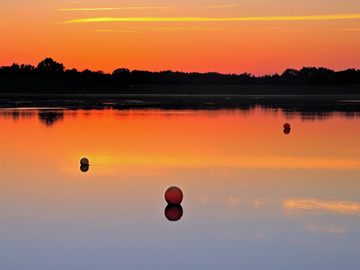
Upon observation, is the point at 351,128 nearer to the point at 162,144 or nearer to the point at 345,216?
the point at 162,144

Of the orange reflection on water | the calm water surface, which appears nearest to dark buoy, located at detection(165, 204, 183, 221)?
the calm water surface

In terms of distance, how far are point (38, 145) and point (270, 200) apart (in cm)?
1477

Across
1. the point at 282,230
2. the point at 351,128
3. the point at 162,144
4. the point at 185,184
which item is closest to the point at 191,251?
the point at 282,230

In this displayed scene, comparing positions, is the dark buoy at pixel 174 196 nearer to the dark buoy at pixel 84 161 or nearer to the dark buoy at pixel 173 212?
the dark buoy at pixel 173 212

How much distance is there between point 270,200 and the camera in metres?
15.8

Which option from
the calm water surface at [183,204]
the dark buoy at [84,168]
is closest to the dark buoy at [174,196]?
the calm water surface at [183,204]

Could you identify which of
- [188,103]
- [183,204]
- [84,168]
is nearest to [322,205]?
[183,204]

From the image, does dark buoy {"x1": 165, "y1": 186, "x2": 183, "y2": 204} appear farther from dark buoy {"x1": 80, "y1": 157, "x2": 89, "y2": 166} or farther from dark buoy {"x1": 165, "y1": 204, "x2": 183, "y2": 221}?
dark buoy {"x1": 80, "y1": 157, "x2": 89, "y2": 166}

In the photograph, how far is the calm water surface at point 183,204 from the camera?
36.8 feet

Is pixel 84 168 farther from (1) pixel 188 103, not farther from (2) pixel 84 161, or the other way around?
(1) pixel 188 103

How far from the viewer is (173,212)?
1455 cm

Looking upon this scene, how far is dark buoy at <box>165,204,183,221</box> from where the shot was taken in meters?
14.1

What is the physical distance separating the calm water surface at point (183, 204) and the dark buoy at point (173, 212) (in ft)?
0.39

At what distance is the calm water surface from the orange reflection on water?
1.0 inches
